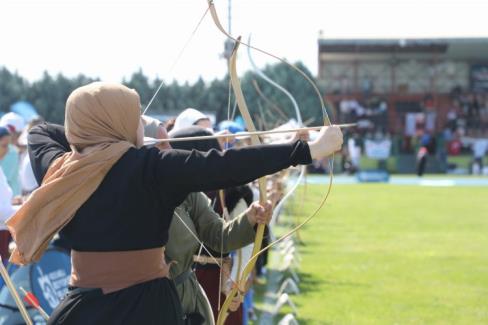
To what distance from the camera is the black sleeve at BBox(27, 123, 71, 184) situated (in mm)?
3229

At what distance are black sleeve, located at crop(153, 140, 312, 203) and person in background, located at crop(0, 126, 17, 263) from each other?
8.14ft

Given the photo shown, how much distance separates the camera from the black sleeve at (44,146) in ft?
10.6

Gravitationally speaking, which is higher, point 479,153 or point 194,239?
point 194,239

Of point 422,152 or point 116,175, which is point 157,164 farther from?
point 422,152

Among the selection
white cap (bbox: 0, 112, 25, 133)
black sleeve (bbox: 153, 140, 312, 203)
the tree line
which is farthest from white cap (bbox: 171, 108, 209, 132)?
the tree line

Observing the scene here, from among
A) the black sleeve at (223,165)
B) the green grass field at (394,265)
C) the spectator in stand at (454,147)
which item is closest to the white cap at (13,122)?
the green grass field at (394,265)

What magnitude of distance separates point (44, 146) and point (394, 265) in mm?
8317

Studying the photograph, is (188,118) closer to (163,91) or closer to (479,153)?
(479,153)

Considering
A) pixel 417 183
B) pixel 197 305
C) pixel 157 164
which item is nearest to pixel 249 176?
pixel 157 164

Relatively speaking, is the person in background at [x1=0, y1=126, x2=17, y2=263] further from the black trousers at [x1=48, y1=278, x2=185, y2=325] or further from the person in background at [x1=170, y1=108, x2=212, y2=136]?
the black trousers at [x1=48, y1=278, x2=185, y2=325]

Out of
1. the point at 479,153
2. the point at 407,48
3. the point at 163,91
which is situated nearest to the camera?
the point at 479,153

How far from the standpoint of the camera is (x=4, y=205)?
5078 mm

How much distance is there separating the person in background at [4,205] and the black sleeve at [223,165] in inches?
97.7

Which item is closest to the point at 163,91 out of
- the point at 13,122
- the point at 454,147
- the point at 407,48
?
the point at 407,48
